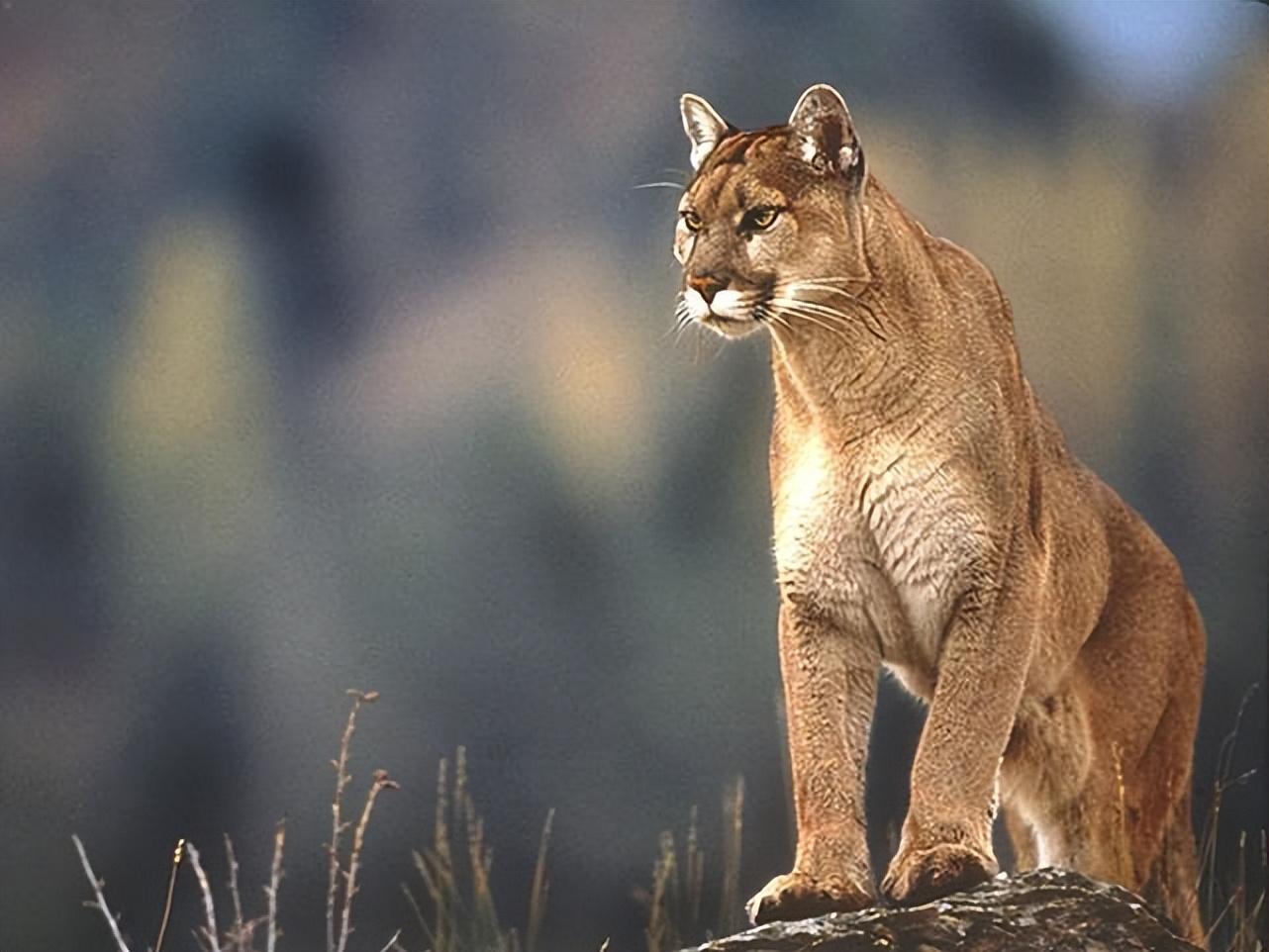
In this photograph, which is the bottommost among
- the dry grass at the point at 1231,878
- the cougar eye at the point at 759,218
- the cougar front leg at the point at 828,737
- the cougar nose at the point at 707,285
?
the dry grass at the point at 1231,878

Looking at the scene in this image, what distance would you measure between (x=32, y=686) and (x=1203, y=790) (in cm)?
243

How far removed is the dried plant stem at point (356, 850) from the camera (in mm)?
3541

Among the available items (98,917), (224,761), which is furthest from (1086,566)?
(98,917)

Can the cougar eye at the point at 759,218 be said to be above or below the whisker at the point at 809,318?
above

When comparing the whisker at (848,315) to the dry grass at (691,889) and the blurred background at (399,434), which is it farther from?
the dry grass at (691,889)

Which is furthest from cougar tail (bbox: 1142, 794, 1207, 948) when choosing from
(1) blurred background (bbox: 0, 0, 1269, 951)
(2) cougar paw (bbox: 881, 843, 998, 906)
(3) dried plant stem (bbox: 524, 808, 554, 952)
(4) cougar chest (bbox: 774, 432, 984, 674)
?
(3) dried plant stem (bbox: 524, 808, 554, 952)

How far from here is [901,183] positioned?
4070 mm

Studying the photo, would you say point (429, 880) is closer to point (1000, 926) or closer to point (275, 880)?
point (275, 880)

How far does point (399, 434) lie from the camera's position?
12.5 feet

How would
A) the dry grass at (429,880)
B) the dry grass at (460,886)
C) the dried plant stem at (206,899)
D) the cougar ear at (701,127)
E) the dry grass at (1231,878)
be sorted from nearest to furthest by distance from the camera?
the dried plant stem at (206,899) → the dry grass at (429,880) → the dry grass at (460,886) → the cougar ear at (701,127) → the dry grass at (1231,878)

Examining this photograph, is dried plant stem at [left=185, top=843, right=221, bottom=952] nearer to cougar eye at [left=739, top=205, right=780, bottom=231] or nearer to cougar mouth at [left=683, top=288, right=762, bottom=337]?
cougar mouth at [left=683, top=288, right=762, bottom=337]

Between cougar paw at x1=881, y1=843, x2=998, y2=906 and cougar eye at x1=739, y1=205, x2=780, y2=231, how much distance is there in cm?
118

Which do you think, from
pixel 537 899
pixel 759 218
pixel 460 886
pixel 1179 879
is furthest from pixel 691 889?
pixel 759 218

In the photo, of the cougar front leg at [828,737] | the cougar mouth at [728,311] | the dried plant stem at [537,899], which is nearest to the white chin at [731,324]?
the cougar mouth at [728,311]
